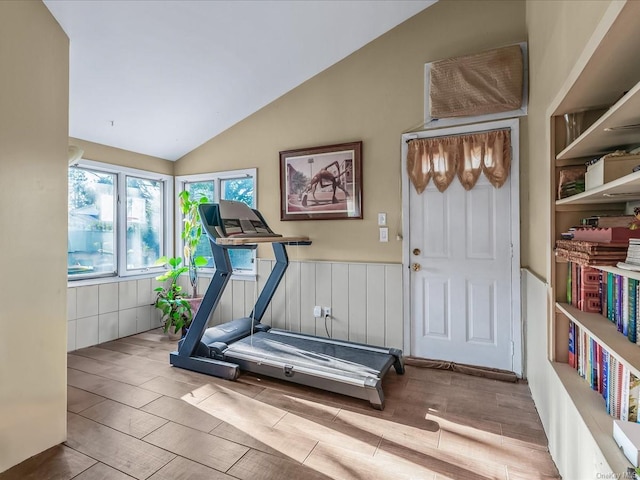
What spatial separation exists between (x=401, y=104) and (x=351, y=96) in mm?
516

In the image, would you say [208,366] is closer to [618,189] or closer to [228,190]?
[228,190]

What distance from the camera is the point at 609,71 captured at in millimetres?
1213

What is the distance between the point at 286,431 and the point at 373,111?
9.15ft

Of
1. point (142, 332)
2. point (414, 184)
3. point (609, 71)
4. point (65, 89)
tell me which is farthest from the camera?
point (142, 332)

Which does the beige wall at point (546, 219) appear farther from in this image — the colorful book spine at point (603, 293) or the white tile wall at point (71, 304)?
the white tile wall at point (71, 304)

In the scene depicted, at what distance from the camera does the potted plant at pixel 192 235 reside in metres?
4.05

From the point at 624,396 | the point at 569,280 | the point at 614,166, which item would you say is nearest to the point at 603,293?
the point at 569,280

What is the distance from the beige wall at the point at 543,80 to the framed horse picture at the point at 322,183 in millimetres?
1429

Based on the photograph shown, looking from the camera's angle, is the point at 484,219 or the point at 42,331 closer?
the point at 42,331

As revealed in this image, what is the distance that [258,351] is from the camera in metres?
2.83

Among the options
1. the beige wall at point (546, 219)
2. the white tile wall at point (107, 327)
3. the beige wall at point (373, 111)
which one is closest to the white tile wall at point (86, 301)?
the white tile wall at point (107, 327)

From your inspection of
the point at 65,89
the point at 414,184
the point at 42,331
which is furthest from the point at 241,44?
the point at 42,331

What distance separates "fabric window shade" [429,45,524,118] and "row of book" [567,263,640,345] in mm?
1666

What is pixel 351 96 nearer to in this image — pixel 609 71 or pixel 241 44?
pixel 241 44
